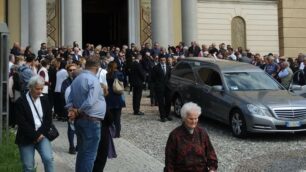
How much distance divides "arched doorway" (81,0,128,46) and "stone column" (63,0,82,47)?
5646 mm

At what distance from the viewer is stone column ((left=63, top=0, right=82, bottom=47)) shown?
22.7 m

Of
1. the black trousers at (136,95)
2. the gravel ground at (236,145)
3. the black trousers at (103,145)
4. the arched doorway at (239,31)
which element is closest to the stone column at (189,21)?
the arched doorway at (239,31)

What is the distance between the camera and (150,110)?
1694 cm

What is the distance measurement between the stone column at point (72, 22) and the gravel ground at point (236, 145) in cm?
825

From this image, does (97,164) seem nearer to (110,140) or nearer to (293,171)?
(110,140)

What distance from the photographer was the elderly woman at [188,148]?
5477 millimetres

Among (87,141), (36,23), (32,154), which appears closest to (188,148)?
(87,141)

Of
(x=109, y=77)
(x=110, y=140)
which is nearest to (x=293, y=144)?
(x=109, y=77)

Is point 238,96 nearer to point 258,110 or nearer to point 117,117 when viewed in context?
point 258,110

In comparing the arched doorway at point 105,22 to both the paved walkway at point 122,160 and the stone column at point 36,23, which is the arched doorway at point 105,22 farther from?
the paved walkway at point 122,160

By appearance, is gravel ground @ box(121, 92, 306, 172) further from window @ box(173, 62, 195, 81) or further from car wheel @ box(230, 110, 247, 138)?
window @ box(173, 62, 195, 81)

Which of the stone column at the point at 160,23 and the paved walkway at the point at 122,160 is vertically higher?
the stone column at the point at 160,23

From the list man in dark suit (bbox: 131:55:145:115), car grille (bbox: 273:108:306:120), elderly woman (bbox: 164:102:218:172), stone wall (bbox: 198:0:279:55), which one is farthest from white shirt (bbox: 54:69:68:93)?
stone wall (bbox: 198:0:279:55)

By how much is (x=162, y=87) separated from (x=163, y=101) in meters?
0.46
